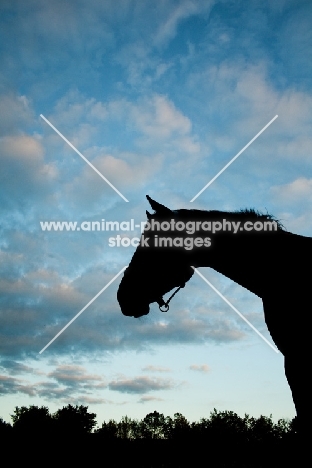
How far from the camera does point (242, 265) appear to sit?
418 centimetres

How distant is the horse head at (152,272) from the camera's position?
4.69 metres

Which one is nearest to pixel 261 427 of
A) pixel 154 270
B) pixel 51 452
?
pixel 51 452

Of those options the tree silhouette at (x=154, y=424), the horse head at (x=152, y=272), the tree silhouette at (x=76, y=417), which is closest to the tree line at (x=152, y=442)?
the tree silhouette at (x=76, y=417)

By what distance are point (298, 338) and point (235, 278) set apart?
107cm

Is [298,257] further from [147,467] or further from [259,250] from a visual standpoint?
[147,467]

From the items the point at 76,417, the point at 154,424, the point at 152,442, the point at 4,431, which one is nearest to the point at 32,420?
the point at 76,417

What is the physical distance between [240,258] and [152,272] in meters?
1.34

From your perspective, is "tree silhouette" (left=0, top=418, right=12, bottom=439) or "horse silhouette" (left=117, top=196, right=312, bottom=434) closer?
"horse silhouette" (left=117, top=196, right=312, bottom=434)

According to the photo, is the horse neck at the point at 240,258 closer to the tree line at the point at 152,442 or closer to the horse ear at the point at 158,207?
the horse ear at the point at 158,207

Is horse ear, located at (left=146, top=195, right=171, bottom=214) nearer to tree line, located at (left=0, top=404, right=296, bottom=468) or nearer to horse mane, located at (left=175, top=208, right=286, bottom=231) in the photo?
horse mane, located at (left=175, top=208, right=286, bottom=231)

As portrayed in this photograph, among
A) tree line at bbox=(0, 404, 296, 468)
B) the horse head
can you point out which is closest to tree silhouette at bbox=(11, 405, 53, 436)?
tree line at bbox=(0, 404, 296, 468)

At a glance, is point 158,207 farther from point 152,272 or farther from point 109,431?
point 109,431

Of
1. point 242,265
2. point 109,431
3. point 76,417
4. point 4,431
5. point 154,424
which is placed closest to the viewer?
point 242,265

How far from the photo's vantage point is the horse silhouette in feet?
11.6
